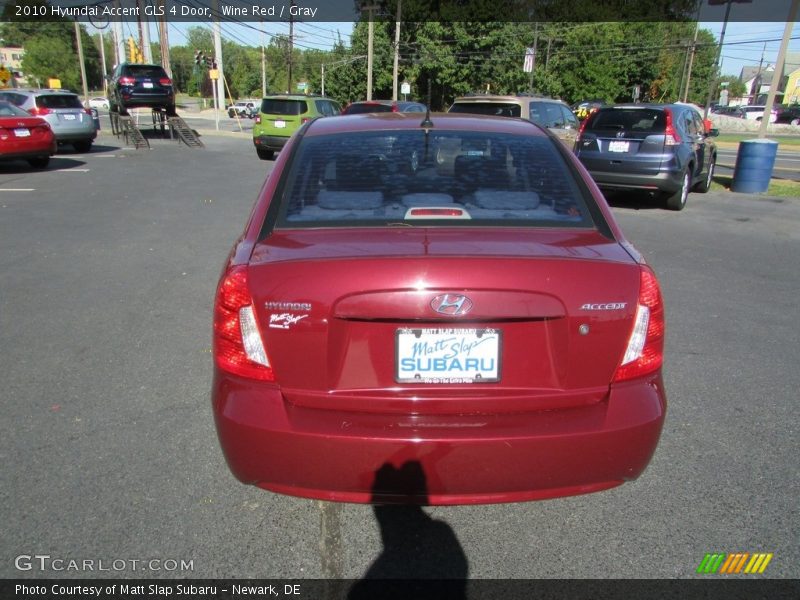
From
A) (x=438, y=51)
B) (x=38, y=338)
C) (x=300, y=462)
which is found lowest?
(x=38, y=338)

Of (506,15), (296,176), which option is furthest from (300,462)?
(506,15)

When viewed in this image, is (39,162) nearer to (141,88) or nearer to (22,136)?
(22,136)

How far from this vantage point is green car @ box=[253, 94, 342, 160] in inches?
717

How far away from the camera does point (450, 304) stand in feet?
6.66

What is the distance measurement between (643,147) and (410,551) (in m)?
9.35

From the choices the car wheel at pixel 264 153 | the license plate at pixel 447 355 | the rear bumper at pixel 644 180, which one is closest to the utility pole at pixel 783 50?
the rear bumper at pixel 644 180

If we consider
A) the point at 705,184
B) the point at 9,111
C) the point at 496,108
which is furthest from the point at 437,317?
the point at 9,111

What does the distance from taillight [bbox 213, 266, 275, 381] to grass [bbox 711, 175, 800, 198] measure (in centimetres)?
1350

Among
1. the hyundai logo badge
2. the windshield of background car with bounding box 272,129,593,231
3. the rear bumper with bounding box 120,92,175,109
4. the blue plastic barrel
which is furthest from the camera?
the rear bumper with bounding box 120,92,175,109

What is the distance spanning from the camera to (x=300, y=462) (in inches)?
82.0

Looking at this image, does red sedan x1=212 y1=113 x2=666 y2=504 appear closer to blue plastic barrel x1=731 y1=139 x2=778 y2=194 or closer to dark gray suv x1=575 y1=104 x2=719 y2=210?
dark gray suv x1=575 y1=104 x2=719 y2=210

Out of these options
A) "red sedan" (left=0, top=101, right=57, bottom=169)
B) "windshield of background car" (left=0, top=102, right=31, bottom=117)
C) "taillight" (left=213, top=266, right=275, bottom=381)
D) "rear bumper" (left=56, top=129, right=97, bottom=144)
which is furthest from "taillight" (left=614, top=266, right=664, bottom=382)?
"rear bumper" (left=56, top=129, right=97, bottom=144)

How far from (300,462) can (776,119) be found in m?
60.9

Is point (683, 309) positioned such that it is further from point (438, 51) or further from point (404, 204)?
point (438, 51)
